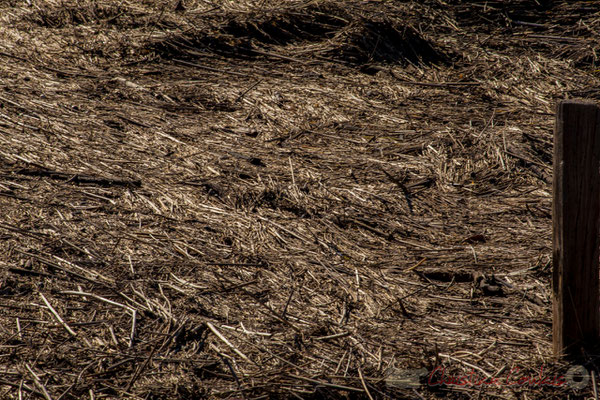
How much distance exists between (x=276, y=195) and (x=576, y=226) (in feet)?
6.19

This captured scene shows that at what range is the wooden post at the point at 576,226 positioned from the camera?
8.28ft

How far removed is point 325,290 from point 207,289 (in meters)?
0.59

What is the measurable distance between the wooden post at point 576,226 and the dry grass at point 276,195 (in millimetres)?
156

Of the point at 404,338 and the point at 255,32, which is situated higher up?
the point at 255,32

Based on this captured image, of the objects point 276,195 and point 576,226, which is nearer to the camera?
point 576,226

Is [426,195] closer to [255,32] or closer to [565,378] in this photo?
[565,378]

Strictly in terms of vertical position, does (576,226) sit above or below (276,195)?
above

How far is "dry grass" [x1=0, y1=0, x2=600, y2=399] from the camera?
282 centimetres

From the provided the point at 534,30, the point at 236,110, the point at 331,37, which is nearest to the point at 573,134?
the point at 236,110

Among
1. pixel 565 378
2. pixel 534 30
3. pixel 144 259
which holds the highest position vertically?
pixel 534 30

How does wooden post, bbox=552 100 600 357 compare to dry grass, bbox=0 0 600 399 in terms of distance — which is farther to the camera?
dry grass, bbox=0 0 600 399

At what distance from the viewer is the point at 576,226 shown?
8.56 feet

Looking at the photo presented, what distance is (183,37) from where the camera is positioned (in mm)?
6023

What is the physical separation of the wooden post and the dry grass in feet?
0.51
